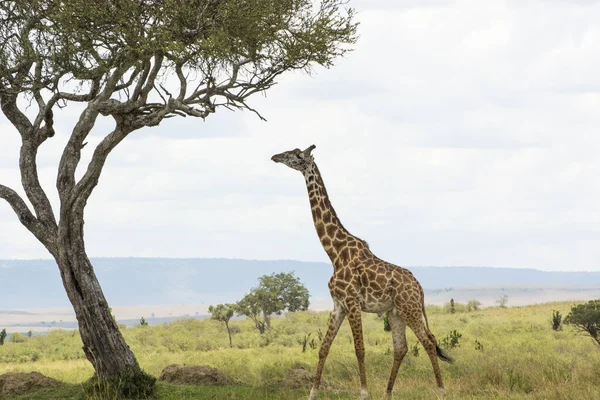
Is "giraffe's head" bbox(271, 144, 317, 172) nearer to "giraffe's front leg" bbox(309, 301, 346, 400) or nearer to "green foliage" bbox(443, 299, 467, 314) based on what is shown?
"giraffe's front leg" bbox(309, 301, 346, 400)

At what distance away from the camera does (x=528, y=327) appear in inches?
1526

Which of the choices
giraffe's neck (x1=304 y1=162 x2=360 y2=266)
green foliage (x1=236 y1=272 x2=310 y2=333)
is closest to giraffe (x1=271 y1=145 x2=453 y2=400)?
giraffe's neck (x1=304 y1=162 x2=360 y2=266)

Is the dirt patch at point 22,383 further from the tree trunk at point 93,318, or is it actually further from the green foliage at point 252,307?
the green foliage at point 252,307

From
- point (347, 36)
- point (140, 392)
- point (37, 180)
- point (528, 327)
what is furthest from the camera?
point (528, 327)

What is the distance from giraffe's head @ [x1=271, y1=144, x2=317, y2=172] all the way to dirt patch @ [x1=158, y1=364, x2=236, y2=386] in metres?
6.89

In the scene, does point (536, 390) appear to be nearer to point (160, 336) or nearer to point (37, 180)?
point (37, 180)

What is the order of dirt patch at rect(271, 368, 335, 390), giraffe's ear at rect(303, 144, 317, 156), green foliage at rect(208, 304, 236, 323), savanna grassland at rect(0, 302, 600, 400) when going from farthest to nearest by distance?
green foliage at rect(208, 304, 236, 323) < dirt patch at rect(271, 368, 335, 390) < savanna grassland at rect(0, 302, 600, 400) < giraffe's ear at rect(303, 144, 317, 156)

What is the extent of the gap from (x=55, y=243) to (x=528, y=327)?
1091 inches

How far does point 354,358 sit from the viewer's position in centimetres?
2456

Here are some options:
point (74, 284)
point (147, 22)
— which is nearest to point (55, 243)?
point (74, 284)

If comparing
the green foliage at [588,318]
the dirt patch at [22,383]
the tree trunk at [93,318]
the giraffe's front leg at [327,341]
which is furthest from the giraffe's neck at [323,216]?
the green foliage at [588,318]

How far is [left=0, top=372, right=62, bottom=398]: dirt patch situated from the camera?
18.5m

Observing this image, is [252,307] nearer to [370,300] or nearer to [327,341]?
[327,341]

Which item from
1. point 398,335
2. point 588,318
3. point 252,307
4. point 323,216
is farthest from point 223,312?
point 398,335
